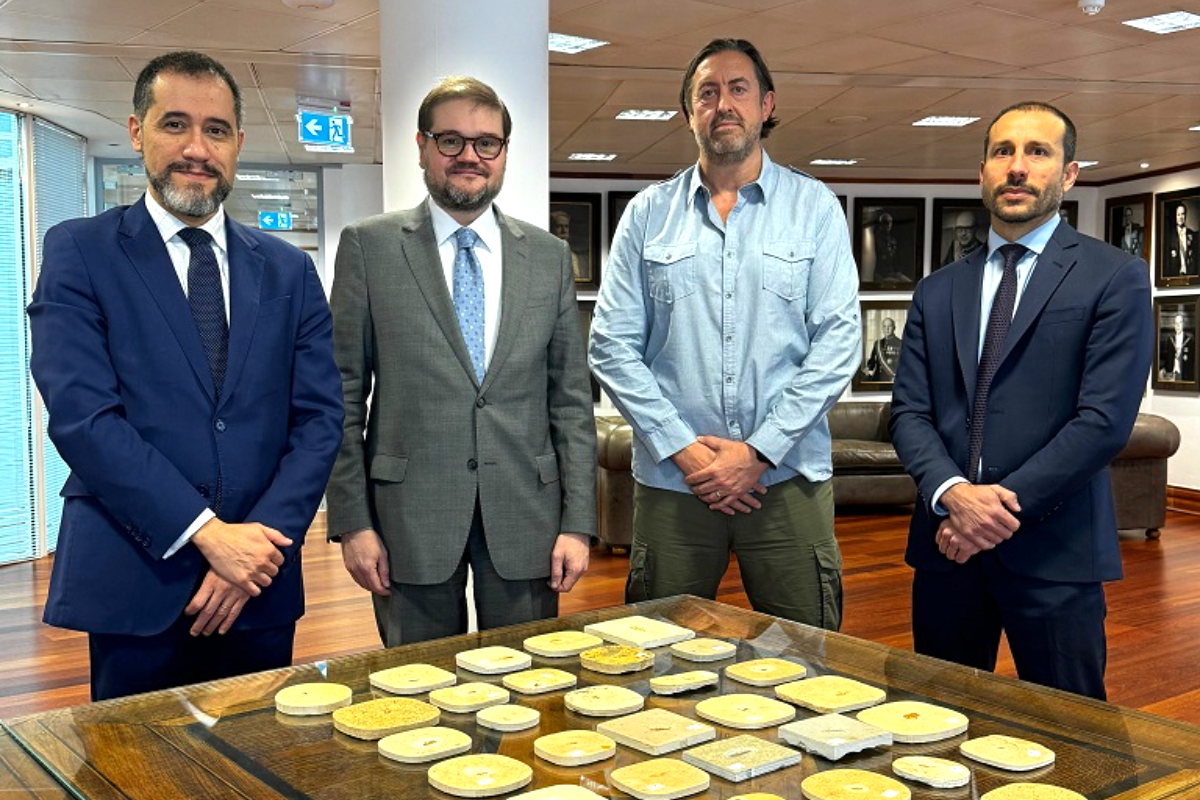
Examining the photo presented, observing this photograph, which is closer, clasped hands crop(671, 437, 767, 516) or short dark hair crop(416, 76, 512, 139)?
short dark hair crop(416, 76, 512, 139)

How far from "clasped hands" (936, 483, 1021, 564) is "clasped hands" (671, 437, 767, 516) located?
0.43 m

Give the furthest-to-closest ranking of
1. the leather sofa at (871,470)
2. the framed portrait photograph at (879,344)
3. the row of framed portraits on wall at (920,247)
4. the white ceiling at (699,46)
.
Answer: the framed portrait photograph at (879,344)
the row of framed portraits on wall at (920,247)
the leather sofa at (871,470)
the white ceiling at (699,46)

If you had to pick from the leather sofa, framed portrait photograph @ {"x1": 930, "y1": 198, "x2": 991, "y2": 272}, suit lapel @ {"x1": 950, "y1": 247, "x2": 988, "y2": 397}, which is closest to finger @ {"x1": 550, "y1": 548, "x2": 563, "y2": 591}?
suit lapel @ {"x1": 950, "y1": 247, "x2": 988, "y2": 397}

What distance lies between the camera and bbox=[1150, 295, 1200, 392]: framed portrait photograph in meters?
11.1

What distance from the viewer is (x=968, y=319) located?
9.04 ft

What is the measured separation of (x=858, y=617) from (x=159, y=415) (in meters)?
4.80

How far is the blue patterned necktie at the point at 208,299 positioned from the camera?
7.56ft

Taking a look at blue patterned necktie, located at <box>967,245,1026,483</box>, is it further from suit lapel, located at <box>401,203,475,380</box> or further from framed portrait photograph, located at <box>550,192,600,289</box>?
framed portrait photograph, located at <box>550,192,600,289</box>

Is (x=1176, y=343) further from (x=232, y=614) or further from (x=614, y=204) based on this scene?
(x=232, y=614)

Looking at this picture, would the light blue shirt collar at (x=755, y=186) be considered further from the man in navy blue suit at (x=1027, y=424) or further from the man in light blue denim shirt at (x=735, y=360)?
the man in navy blue suit at (x=1027, y=424)

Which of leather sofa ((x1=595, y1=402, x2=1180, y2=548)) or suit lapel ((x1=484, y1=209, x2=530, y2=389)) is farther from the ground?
suit lapel ((x1=484, y1=209, x2=530, y2=389))

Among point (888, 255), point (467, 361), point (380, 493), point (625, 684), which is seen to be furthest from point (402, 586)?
point (888, 255)

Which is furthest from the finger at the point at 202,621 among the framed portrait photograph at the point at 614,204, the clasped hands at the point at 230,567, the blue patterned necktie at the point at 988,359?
the framed portrait photograph at the point at 614,204

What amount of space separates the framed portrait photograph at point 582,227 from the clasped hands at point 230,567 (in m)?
9.62
